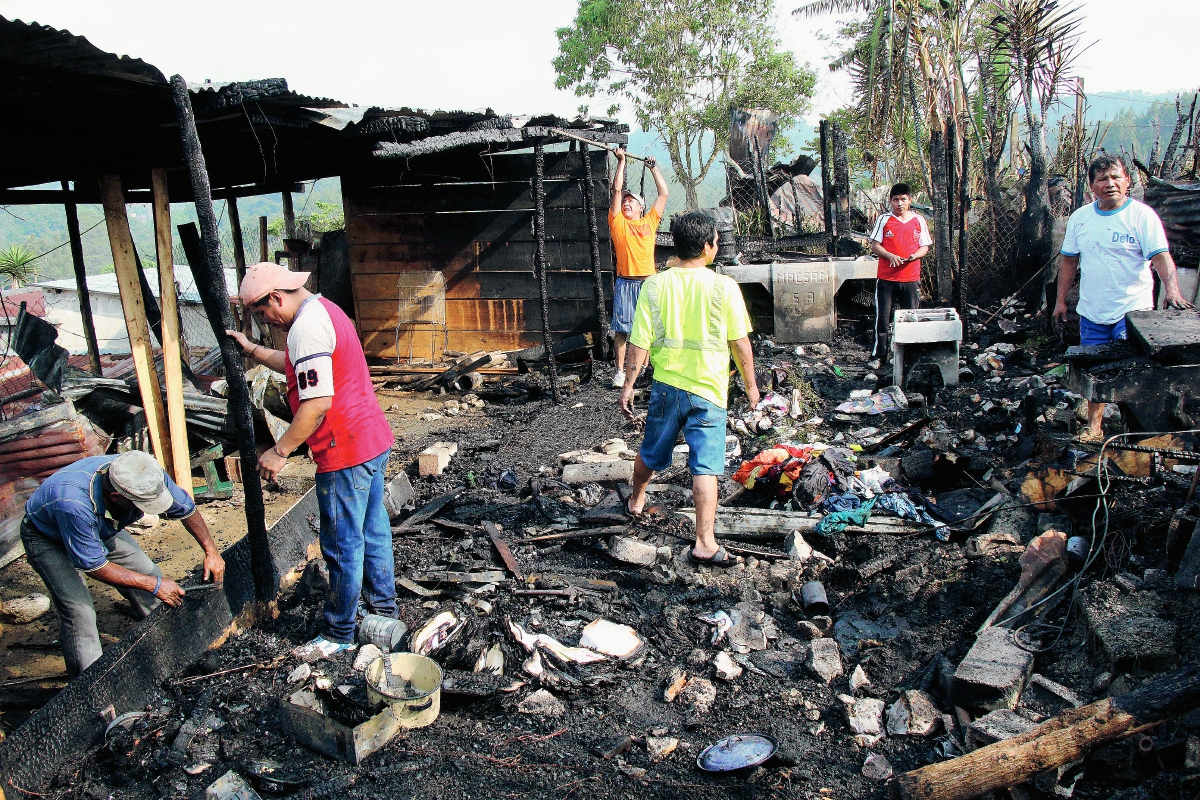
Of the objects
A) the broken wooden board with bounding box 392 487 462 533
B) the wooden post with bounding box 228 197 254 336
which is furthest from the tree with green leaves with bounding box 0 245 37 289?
the broken wooden board with bounding box 392 487 462 533

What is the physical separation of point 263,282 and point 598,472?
127 inches

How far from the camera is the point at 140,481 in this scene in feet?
12.1

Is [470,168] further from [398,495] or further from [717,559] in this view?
[717,559]

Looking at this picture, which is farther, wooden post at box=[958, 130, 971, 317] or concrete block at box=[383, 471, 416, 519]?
wooden post at box=[958, 130, 971, 317]

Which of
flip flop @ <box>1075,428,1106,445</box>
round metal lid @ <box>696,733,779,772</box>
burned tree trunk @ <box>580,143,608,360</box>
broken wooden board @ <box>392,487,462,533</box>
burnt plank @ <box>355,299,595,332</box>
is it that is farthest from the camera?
burnt plank @ <box>355,299,595,332</box>

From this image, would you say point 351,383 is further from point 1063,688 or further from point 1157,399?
point 1157,399

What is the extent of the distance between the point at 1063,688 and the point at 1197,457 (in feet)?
6.20

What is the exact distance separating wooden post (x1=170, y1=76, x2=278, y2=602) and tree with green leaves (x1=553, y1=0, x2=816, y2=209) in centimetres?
2046

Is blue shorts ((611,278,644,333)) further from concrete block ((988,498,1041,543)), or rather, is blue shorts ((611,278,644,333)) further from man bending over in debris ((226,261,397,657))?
man bending over in debris ((226,261,397,657))

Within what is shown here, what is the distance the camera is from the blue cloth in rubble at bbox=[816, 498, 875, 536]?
4.75 m

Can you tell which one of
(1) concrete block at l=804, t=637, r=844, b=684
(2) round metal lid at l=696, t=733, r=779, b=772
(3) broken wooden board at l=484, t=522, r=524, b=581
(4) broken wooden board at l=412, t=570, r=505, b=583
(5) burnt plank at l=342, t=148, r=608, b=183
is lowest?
(2) round metal lid at l=696, t=733, r=779, b=772

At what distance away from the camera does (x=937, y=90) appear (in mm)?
13703

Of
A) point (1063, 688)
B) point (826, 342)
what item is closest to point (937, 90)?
point (826, 342)

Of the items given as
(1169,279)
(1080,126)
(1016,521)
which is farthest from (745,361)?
(1080,126)
